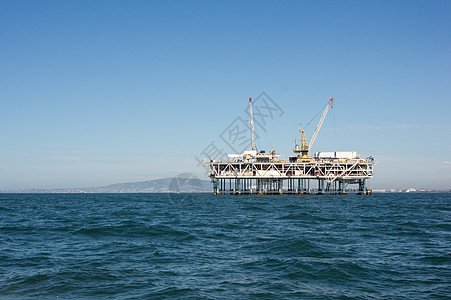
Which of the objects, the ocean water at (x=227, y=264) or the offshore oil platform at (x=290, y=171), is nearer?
the ocean water at (x=227, y=264)

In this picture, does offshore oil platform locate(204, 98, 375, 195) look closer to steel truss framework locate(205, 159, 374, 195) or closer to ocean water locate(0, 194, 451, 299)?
steel truss framework locate(205, 159, 374, 195)

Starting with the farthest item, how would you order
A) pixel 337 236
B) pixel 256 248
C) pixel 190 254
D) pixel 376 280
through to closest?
1. pixel 337 236
2. pixel 256 248
3. pixel 190 254
4. pixel 376 280

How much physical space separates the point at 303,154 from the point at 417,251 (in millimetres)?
106994

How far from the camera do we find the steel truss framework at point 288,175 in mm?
118625

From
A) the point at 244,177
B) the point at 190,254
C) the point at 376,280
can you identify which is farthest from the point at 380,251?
the point at 244,177

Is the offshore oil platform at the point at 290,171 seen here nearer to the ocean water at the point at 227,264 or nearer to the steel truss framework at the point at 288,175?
the steel truss framework at the point at 288,175

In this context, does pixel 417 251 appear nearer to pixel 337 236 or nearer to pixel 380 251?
pixel 380 251

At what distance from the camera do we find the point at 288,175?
118875mm

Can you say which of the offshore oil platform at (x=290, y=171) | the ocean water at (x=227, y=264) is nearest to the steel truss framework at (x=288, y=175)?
the offshore oil platform at (x=290, y=171)

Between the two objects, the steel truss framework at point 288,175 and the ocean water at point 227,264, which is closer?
the ocean water at point 227,264

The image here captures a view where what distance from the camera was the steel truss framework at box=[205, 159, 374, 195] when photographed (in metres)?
119

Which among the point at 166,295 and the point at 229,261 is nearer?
the point at 166,295

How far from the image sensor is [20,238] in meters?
28.0

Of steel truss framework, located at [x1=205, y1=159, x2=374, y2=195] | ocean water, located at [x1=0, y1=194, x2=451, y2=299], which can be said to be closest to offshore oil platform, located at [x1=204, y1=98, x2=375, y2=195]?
steel truss framework, located at [x1=205, y1=159, x2=374, y2=195]
